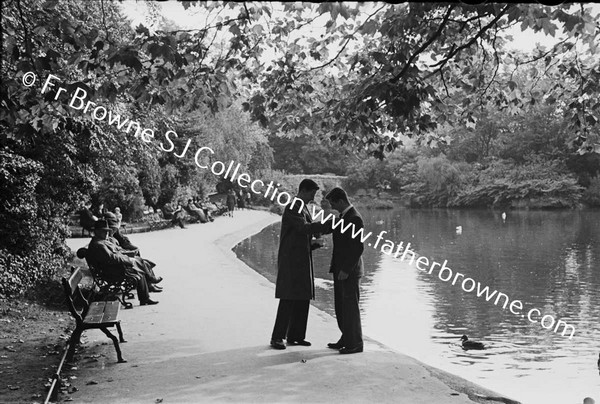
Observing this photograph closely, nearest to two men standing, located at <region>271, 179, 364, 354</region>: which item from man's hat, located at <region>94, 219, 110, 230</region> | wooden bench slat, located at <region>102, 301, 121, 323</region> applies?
wooden bench slat, located at <region>102, 301, 121, 323</region>

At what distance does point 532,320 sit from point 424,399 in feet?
21.0

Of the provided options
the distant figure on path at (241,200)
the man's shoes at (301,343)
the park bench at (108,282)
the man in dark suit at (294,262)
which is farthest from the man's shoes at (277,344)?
the distant figure on path at (241,200)

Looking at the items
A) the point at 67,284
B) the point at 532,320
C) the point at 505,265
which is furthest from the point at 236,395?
the point at 505,265

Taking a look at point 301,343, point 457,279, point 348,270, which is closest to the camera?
point 348,270

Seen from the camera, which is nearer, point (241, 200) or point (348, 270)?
point (348, 270)

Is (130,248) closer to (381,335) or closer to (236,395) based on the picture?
(381,335)

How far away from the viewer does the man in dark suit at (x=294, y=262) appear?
6789 mm

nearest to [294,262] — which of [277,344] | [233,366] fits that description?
[277,344]

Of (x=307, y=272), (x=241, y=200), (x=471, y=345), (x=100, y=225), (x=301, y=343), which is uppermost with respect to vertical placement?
(x=307, y=272)

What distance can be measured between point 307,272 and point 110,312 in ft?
6.58

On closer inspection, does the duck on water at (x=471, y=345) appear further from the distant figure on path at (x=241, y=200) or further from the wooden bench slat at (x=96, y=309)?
the distant figure on path at (x=241, y=200)

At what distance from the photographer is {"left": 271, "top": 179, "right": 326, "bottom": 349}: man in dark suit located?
679cm

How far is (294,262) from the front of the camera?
22.4 feet

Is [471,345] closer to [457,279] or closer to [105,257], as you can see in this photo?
[105,257]
